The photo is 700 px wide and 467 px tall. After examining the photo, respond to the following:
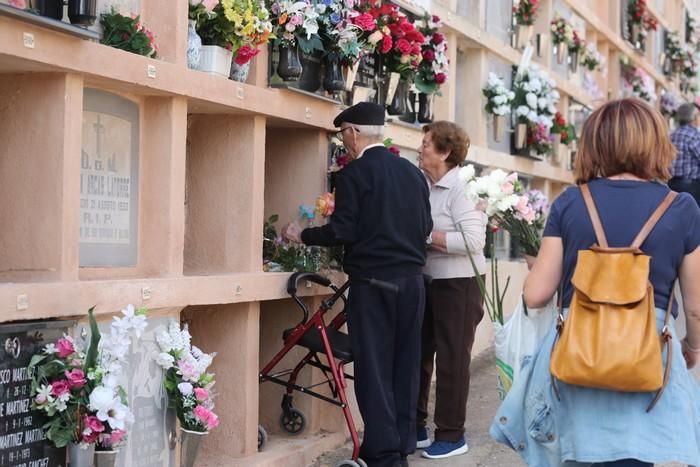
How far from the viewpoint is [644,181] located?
324 centimetres

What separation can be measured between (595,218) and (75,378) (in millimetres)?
1680

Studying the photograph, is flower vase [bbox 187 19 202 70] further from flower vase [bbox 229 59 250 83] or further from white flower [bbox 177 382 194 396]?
white flower [bbox 177 382 194 396]

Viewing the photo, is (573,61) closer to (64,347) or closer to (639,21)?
(639,21)

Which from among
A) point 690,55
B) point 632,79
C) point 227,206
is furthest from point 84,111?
point 690,55

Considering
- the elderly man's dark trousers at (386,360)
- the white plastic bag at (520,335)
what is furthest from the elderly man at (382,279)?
the white plastic bag at (520,335)

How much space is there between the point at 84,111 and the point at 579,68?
8.97m

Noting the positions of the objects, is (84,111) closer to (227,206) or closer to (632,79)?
(227,206)

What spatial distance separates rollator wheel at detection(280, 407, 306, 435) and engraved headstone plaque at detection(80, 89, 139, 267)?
5.24 ft

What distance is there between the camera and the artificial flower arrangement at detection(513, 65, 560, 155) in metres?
9.92

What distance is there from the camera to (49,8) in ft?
13.0

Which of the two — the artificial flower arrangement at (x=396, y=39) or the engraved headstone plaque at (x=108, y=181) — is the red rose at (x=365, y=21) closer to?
the artificial flower arrangement at (x=396, y=39)

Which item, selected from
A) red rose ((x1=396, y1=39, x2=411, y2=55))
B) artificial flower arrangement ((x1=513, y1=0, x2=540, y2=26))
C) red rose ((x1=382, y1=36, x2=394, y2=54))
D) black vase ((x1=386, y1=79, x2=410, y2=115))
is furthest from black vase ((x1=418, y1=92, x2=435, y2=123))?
artificial flower arrangement ((x1=513, y1=0, x2=540, y2=26))

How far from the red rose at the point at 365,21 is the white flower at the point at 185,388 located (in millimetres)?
2117

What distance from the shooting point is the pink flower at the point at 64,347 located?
3887 millimetres
